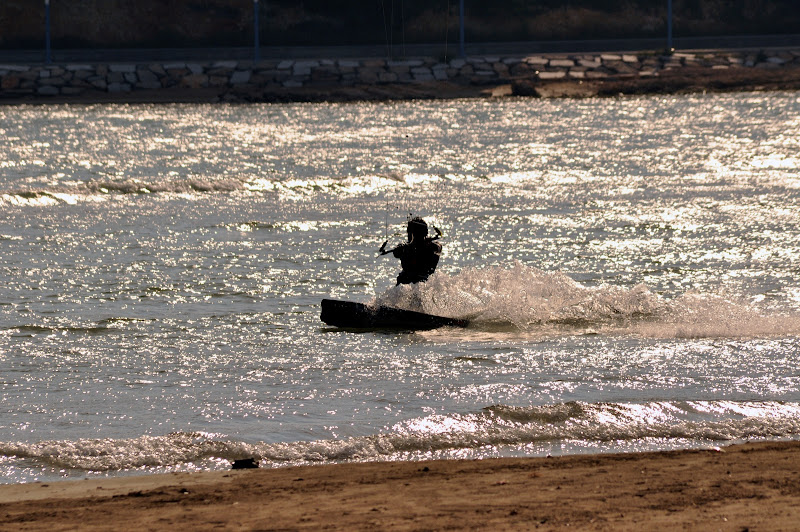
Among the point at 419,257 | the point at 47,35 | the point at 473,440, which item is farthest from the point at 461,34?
the point at 473,440

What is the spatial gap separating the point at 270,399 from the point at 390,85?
5694 cm

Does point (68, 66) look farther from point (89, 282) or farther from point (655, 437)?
point (655, 437)

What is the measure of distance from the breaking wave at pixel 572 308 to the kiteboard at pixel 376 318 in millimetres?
458

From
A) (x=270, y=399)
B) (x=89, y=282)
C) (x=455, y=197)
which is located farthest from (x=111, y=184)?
(x=270, y=399)

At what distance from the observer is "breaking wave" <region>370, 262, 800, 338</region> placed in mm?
14484

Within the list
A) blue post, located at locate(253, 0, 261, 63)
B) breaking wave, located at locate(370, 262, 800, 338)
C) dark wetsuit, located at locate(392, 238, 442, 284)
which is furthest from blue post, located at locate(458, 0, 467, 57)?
dark wetsuit, located at locate(392, 238, 442, 284)

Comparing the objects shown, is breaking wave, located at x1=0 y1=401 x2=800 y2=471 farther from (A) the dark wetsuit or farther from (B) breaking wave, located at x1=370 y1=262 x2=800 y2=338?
(A) the dark wetsuit

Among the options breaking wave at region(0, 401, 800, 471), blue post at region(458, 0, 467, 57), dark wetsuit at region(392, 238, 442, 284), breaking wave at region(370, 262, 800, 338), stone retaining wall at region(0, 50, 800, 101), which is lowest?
breaking wave at region(0, 401, 800, 471)

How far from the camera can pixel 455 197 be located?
30453 millimetres

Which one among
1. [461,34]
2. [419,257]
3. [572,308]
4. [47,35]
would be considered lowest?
[572,308]

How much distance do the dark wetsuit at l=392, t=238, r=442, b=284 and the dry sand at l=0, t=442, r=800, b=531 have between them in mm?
6343

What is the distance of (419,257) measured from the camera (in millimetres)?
15562

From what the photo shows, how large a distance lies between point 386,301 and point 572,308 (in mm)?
2273

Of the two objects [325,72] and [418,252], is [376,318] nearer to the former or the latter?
[418,252]
